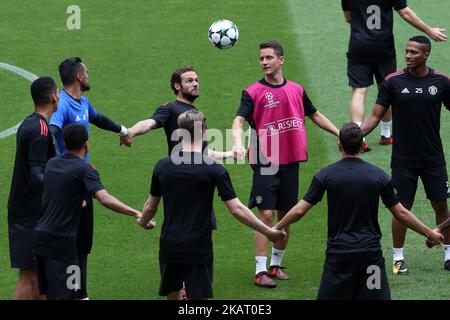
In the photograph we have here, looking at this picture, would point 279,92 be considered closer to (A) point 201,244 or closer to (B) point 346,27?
(A) point 201,244

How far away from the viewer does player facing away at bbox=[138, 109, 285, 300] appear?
412 inches

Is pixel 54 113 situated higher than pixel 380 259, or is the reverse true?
pixel 54 113

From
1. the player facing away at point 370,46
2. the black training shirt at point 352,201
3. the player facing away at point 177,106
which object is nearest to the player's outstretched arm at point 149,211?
the player facing away at point 177,106

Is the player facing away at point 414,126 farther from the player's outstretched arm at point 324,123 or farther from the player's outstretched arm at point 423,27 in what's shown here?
the player's outstretched arm at point 423,27

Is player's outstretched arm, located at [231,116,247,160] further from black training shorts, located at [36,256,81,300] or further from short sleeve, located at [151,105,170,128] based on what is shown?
black training shorts, located at [36,256,81,300]

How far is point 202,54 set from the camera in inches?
824

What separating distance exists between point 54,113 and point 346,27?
10905 mm

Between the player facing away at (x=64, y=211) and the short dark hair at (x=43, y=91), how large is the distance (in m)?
0.72

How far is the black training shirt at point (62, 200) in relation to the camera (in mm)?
10703

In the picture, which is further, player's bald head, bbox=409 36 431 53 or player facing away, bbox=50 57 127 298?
player's bald head, bbox=409 36 431 53

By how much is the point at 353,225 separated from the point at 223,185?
3.88 feet

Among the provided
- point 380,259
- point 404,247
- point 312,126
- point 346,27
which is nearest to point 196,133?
point 380,259

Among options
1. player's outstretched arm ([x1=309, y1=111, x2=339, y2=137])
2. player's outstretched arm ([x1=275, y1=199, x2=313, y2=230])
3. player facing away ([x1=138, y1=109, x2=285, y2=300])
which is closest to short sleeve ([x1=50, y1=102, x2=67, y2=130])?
player facing away ([x1=138, y1=109, x2=285, y2=300])

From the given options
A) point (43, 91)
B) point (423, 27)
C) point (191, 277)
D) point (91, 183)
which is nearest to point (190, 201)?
point (191, 277)
